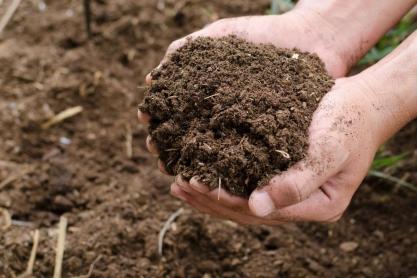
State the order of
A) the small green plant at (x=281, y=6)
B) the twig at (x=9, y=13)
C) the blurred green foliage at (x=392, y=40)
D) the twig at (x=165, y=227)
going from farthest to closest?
1. the twig at (x=9, y=13)
2. the small green plant at (x=281, y=6)
3. the blurred green foliage at (x=392, y=40)
4. the twig at (x=165, y=227)

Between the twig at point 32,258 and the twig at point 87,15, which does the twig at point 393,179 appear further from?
the twig at point 87,15

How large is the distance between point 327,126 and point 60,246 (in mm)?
907

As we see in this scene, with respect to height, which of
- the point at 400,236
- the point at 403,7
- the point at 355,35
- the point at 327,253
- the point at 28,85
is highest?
the point at 403,7

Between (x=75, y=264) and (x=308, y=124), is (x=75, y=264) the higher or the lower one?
the lower one

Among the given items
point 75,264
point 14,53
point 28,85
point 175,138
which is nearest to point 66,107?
point 28,85

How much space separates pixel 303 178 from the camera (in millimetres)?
1189

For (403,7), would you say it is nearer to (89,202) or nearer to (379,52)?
(379,52)

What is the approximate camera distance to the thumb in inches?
46.5

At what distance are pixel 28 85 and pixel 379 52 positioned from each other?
1433 millimetres

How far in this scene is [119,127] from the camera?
2.09m

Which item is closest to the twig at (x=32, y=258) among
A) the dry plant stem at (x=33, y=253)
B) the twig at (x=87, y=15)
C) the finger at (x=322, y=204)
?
the dry plant stem at (x=33, y=253)

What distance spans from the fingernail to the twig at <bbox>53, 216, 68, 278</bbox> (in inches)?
28.0

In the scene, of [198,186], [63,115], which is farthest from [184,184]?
[63,115]

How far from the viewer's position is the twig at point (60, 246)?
156cm
